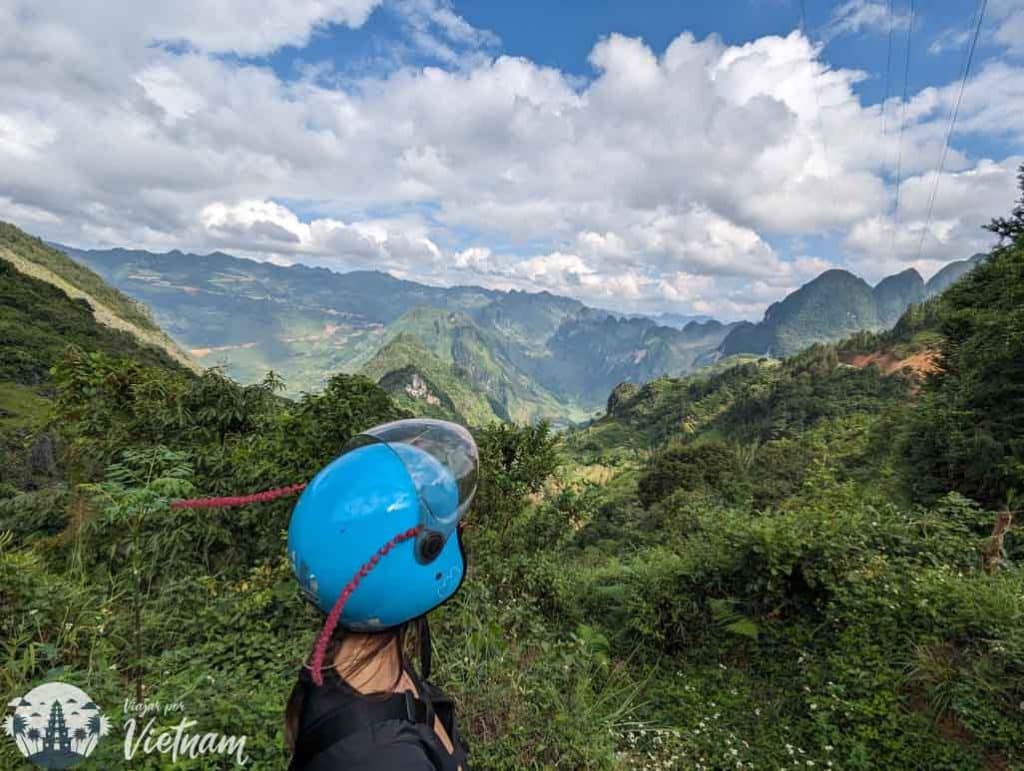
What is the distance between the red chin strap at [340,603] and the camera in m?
1.22

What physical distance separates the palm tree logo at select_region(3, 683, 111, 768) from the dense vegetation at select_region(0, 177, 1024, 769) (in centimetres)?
14

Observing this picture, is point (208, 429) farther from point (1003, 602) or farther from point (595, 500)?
point (1003, 602)

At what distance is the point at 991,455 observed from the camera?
1002 cm


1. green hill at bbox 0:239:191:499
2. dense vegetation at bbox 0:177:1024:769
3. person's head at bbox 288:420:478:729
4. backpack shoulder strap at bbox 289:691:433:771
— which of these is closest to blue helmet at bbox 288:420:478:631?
person's head at bbox 288:420:478:729

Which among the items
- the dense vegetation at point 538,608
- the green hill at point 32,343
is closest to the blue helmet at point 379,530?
the dense vegetation at point 538,608

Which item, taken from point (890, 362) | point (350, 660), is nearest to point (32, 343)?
point (350, 660)

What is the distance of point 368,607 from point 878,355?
3664 inches

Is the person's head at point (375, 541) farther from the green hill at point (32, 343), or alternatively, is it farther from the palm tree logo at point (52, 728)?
the green hill at point (32, 343)

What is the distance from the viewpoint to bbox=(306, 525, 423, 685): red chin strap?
1.22 m

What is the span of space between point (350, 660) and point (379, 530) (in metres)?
0.41

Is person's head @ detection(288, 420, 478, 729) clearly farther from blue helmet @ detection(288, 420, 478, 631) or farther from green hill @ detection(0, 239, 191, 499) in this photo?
green hill @ detection(0, 239, 191, 499)

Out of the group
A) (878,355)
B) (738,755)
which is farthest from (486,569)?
(878,355)

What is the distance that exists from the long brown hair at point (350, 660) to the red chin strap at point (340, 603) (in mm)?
49

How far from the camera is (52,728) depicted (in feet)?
7.71
